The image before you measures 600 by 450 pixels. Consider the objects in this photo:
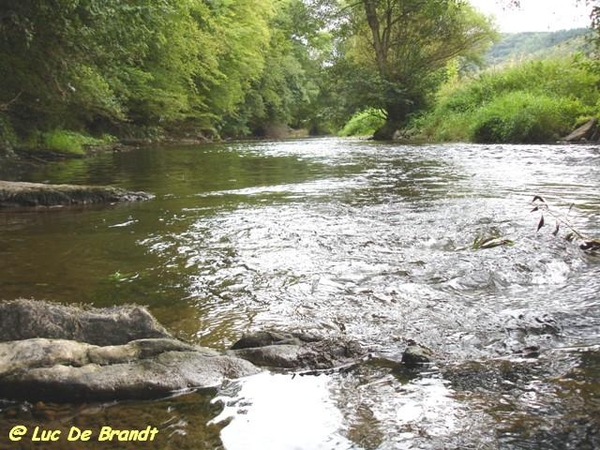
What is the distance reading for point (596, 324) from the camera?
2.60 metres

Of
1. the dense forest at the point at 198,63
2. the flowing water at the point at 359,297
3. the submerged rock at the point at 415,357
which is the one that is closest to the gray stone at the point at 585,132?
the flowing water at the point at 359,297

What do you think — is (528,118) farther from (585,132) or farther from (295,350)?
(295,350)

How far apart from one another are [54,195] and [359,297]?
544 cm

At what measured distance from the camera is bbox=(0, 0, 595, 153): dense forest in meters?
8.28

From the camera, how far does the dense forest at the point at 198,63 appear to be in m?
8.28

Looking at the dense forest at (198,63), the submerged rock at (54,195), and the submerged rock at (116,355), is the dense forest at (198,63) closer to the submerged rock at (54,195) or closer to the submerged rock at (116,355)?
the submerged rock at (54,195)

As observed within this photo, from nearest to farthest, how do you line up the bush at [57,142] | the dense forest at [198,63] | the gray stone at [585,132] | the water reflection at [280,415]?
the water reflection at [280,415] → the dense forest at [198,63] → the gray stone at [585,132] → the bush at [57,142]

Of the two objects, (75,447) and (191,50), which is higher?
(191,50)

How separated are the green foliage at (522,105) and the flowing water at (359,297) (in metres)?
8.10

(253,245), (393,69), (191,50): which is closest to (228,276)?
(253,245)

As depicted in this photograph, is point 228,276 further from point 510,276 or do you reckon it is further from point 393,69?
point 393,69

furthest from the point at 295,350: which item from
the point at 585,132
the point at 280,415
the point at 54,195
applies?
the point at 585,132

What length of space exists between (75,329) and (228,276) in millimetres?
1443

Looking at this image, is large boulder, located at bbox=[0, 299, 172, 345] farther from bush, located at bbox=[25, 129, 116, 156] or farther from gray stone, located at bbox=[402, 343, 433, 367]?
bush, located at bbox=[25, 129, 116, 156]
